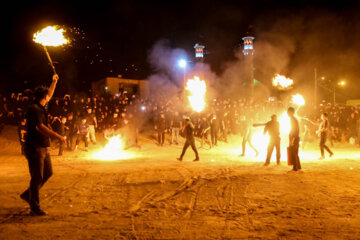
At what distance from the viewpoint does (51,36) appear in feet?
25.2

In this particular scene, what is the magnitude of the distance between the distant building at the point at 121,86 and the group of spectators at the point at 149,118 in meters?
12.4

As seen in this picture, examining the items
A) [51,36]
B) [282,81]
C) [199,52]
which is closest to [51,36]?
[51,36]

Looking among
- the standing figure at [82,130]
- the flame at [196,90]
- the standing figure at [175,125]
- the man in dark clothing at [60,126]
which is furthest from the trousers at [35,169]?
the flame at [196,90]

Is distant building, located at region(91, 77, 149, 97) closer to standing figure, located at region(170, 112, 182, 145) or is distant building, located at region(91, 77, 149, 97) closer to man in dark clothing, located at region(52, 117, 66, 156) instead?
standing figure, located at region(170, 112, 182, 145)

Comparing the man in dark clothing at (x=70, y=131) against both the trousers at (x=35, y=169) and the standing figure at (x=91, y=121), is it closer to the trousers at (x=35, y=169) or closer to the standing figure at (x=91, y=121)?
the standing figure at (x=91, y=121)

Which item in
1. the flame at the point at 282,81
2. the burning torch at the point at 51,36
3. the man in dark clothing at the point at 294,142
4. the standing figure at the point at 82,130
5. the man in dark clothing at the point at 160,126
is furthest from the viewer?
the flame at the point at 282,81

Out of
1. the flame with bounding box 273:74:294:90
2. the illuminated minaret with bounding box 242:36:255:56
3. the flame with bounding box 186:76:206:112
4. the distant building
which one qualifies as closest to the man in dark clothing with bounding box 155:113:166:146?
the flame with bounding box 186:76:206:112

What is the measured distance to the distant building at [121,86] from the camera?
32.4 meters

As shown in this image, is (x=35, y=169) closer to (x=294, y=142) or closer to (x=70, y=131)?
(x=294, y=142)

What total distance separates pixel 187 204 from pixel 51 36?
5582 millimetres

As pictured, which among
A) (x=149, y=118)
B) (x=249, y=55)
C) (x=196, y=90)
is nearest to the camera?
(x=149, y=118)

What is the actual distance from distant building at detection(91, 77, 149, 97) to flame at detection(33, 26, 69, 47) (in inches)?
Result: 953

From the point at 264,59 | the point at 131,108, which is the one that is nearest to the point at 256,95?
the point at 264,59

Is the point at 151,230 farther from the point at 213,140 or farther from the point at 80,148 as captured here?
the point at 213,140
